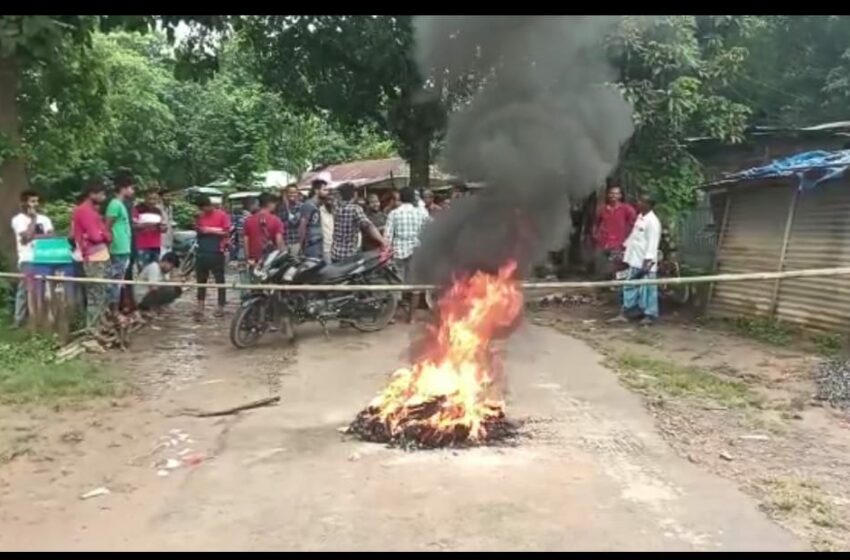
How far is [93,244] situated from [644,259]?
659cm

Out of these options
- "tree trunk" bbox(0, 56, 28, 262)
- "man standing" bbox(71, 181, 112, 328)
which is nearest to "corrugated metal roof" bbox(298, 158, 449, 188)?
"tree trunk" bbox(0, 56, 28, 262)

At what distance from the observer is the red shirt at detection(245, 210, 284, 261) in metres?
12.0

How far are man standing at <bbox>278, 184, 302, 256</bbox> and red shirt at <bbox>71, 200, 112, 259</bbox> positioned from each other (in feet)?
7.91

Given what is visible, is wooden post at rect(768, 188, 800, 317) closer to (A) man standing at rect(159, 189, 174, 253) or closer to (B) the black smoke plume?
(B) the black smoke plume

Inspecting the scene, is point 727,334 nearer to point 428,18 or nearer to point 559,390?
point 559,390

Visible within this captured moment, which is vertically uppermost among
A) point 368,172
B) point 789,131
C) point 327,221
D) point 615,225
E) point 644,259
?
point 789,131

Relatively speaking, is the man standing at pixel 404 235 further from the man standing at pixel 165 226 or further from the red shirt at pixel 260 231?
the man standing at pixel 165 226

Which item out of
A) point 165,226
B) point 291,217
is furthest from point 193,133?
point 291,217

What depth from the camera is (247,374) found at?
28.5 feet

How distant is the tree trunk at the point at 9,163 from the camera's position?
37.1 feet

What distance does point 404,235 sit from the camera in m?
11.4

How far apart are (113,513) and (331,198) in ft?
27.0

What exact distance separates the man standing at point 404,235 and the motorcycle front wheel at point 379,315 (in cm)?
52

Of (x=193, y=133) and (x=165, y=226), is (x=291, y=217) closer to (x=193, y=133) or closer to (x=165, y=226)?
(x=165, y=226)
